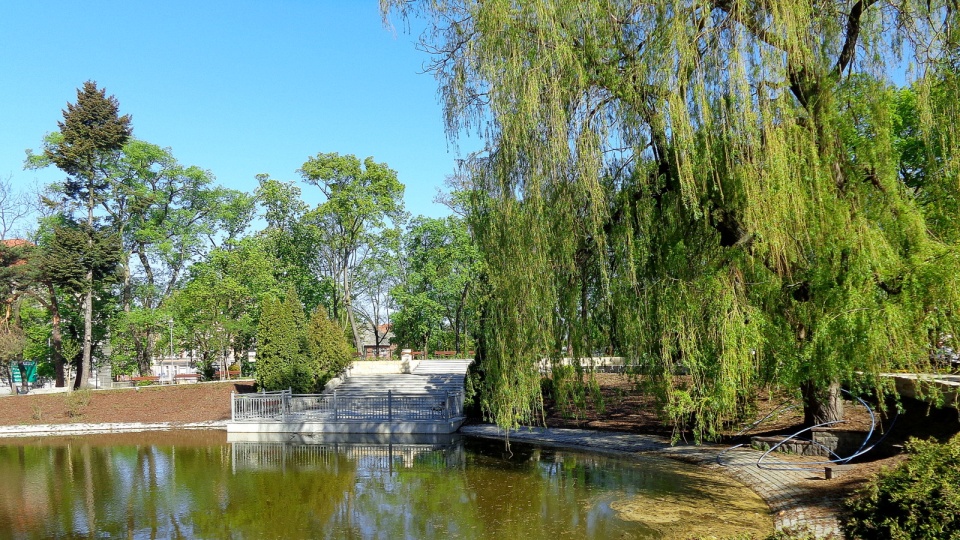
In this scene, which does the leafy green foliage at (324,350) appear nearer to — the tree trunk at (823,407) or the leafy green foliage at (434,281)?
the leafy green foliage at (434,281)

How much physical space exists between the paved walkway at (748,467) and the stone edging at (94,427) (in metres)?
10.3

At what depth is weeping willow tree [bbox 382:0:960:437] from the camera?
9352 mm

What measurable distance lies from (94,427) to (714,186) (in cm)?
2333

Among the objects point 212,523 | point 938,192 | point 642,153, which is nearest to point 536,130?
point 642,153

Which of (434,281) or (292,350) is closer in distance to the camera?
(292,350)

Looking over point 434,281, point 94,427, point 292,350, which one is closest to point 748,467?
point 292,350

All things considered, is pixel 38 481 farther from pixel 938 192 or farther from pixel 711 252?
pixel 938 192

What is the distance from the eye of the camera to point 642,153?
1059 cm

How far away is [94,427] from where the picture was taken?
23.2 m

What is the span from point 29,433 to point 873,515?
25.7 meters

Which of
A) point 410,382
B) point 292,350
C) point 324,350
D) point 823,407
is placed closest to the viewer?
point 823,407

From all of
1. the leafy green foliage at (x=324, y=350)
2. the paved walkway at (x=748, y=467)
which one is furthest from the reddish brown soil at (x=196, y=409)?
the leafy green foliage at (x=324, y=350)

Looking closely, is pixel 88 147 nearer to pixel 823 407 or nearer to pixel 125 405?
pixel 125 405

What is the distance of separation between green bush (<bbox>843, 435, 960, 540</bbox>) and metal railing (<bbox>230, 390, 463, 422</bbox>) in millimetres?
13552
